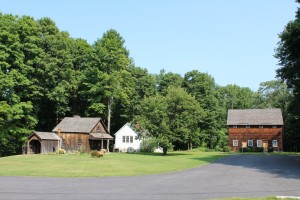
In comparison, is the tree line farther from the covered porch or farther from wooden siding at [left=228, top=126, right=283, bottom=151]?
the covered porch

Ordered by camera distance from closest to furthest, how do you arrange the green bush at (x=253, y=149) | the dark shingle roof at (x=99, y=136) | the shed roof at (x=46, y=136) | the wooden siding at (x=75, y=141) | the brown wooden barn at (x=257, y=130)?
the shed roof at (x=46, y=136)
the dark shingle roof at (x=99, y=136)
the wooden siding at (x=75, y=141)
the green bush at (x=253, y=149)
the brown wooden barn at (x=257, y=130)

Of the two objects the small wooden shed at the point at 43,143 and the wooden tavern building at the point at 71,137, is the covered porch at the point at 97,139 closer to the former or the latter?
the wooden tavern building at the point at 71,137

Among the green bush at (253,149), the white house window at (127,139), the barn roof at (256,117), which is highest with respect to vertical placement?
the barn roof at (256,117)

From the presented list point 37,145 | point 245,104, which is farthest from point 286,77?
point 245,104

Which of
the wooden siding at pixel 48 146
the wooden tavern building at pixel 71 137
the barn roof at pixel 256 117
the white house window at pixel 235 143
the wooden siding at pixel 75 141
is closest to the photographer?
the wooden siding at pixel 48 146

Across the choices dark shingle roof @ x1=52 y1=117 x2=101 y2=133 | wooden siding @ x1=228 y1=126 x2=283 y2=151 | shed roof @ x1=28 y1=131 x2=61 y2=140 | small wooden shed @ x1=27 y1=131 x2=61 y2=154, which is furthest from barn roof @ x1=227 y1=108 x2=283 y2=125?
small wooden shed @ x1=27 y1=131 x2=61 y2=154

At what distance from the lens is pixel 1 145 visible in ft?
184

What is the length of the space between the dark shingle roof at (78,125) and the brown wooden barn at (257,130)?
3141cm

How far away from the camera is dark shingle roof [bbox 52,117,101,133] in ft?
178

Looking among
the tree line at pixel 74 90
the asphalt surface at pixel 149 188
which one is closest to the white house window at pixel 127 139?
the tree line at pixel 74 90

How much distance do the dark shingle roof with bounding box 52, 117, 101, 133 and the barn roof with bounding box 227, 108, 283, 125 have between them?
104 ft

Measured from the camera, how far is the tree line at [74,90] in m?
50.9

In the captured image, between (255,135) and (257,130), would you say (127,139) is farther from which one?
(257,130)

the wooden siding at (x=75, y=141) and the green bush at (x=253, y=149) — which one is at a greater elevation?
the wooden siding at (x=75, y=141)
